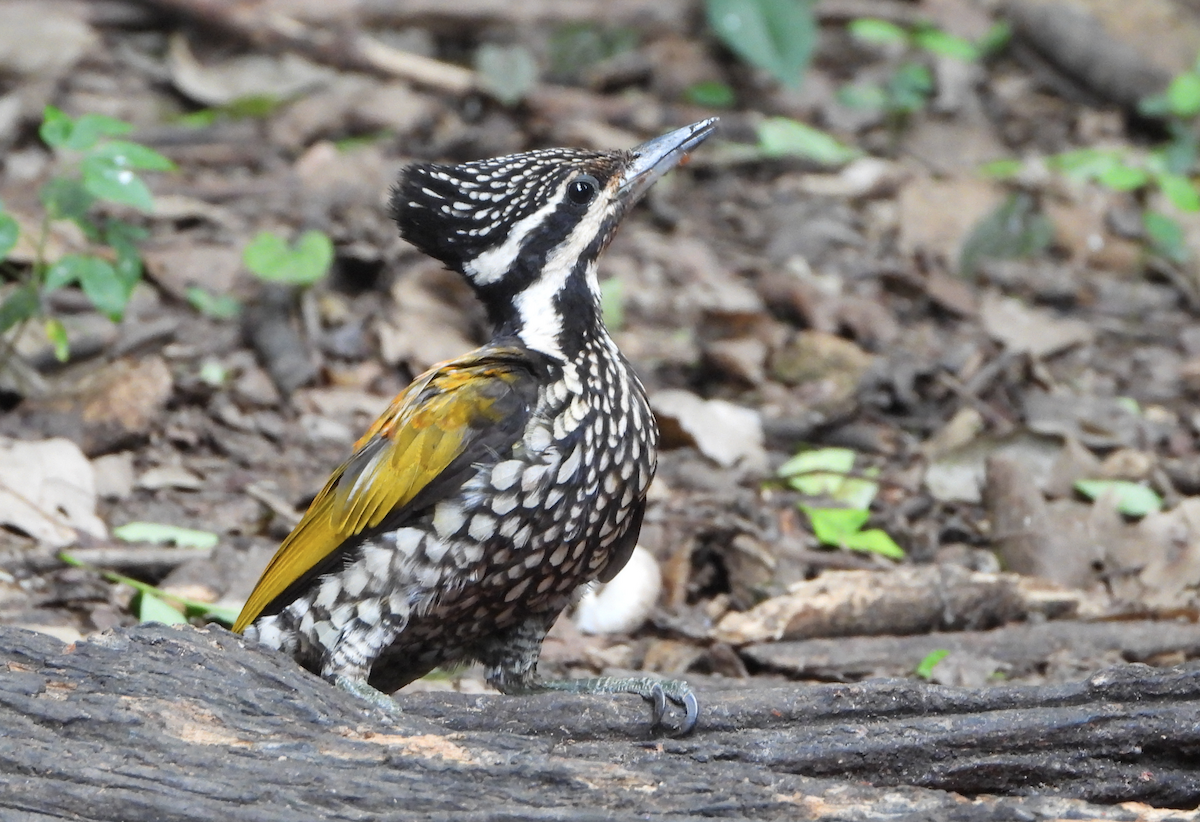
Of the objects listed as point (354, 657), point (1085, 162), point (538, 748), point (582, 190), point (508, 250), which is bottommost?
point (1085, 162)

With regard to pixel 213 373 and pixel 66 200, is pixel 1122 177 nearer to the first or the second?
pixel 213 373

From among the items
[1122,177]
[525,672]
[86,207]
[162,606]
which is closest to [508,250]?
[525,672]

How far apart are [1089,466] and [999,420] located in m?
0.73

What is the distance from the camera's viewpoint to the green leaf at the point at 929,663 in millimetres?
4906

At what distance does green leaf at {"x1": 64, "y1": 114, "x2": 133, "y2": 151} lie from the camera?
533 centimetres

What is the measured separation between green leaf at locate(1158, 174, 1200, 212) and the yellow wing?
225 inches

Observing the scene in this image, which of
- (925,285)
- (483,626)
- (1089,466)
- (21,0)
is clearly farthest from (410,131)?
(483,626)

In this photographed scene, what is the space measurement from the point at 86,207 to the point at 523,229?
2119mm

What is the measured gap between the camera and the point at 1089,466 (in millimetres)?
6195

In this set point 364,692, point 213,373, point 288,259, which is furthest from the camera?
point 288,259

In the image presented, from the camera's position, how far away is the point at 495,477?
12.9 ft

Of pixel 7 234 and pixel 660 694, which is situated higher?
pixel 7 234

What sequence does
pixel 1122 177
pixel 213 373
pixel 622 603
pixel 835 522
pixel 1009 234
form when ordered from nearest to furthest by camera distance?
pixel 622 603 → pixel 835 522 → pixel 213 373 → pixel 1009 234 → pixel 1122 177

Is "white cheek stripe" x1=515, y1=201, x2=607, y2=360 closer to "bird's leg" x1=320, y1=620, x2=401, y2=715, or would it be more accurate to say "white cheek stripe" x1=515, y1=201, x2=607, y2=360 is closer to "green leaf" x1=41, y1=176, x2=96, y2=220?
"bird's leg" x1=320, y1=620, x2=401, y2=715
